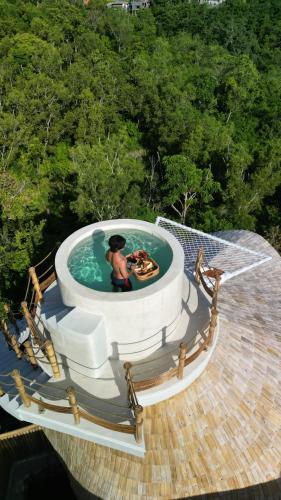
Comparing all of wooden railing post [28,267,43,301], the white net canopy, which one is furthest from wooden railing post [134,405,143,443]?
the white net canopy

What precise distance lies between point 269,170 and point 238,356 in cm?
1675

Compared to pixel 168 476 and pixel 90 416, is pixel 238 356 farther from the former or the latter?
pixel 90 416

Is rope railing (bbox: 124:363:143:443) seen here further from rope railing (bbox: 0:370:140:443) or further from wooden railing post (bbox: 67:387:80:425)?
wooden railing post (bbox: 67:387:80:425)

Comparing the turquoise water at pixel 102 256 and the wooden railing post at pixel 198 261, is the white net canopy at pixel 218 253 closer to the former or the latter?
the wooden railing post at pixel 198 261

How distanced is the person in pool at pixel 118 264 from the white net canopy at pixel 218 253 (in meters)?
4.07

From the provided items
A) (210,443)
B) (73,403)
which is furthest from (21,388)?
(210,443)

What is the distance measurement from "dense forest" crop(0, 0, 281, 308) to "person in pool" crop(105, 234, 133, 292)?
9.61 metres

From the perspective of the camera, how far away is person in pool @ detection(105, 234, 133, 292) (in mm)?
7193

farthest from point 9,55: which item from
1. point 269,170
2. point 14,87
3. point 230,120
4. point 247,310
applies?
point 247,310

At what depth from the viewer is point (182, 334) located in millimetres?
8156

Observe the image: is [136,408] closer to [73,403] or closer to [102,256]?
[73,403]

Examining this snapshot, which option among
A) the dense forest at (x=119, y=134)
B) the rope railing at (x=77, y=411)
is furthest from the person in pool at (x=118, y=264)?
the dense forest at (x=119, y=134)

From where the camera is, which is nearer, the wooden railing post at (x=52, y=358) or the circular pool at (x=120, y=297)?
the wooden railing post at (x=52, y=358)

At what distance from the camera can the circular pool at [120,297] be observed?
6.87 metres
